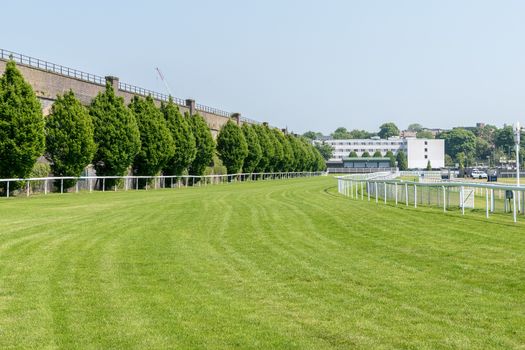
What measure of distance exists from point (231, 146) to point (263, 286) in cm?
6653

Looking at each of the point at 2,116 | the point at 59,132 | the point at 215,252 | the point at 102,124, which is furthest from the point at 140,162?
the point at 215,252

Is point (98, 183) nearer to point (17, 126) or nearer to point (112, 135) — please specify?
point (112, 135)

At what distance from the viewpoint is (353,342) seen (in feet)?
20.8

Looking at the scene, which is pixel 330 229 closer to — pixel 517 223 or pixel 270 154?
pixel 517 223

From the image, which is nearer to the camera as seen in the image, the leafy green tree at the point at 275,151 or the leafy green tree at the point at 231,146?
the leafy green tree at the point at 231,146

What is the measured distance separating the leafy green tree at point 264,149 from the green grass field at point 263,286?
7049 centimetres

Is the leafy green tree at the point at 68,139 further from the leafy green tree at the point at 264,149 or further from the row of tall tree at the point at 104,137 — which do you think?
the leafy green tree at the point at 264,149

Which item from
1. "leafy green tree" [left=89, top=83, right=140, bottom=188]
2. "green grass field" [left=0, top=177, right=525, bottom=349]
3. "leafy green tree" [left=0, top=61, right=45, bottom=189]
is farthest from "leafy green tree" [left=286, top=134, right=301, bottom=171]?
"green grass field" [left=0, top=177, right=525, bottom=349]

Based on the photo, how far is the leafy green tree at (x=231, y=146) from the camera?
247ft

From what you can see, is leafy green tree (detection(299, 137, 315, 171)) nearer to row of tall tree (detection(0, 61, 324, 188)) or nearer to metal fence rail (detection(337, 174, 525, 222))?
row of tall tree (detection(0, 61, 324, 188))

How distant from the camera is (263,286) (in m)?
9.31

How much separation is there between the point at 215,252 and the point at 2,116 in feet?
84.5

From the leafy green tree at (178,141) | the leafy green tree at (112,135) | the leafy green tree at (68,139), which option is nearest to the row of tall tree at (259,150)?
the leafy green tree at (178,141)

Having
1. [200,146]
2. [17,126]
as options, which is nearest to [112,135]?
[17,126]
